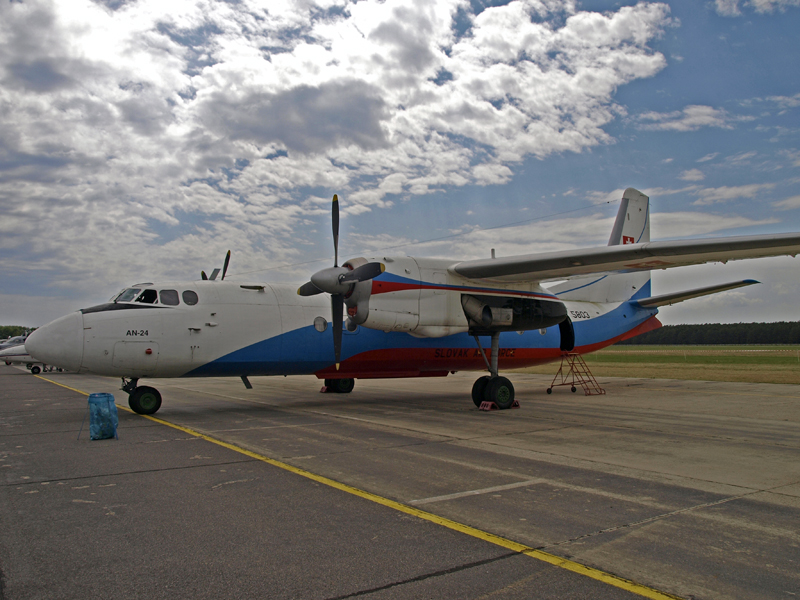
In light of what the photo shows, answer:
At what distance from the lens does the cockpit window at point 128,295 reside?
488 inches

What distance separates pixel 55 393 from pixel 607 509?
2108cm

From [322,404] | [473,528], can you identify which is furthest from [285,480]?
[322,404]

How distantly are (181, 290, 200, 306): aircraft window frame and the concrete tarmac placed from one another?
10.4 feet

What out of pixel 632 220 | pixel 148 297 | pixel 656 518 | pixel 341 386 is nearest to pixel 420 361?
pixel 341 386

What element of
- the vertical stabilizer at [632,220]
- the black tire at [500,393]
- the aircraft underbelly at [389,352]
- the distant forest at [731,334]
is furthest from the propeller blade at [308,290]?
the distant forest at [731,334]

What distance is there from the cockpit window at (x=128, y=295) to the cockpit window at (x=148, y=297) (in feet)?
0.45

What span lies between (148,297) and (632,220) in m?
16.7

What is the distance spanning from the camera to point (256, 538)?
4.38m

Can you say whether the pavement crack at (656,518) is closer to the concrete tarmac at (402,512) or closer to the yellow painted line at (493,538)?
the concrete tarmac at (402,512)

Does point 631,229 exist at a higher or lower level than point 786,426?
higher

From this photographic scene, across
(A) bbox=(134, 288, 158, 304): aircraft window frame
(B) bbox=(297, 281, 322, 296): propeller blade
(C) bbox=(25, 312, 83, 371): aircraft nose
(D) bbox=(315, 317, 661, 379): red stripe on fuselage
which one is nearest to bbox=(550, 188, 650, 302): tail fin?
(D) bbox=(315, 317, 661, 379): red stripe on fuselage

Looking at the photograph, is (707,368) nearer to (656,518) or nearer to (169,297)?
(169,297)

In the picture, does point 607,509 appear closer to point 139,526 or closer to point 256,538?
point 256,538

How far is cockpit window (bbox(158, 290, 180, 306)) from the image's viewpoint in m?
12.6
